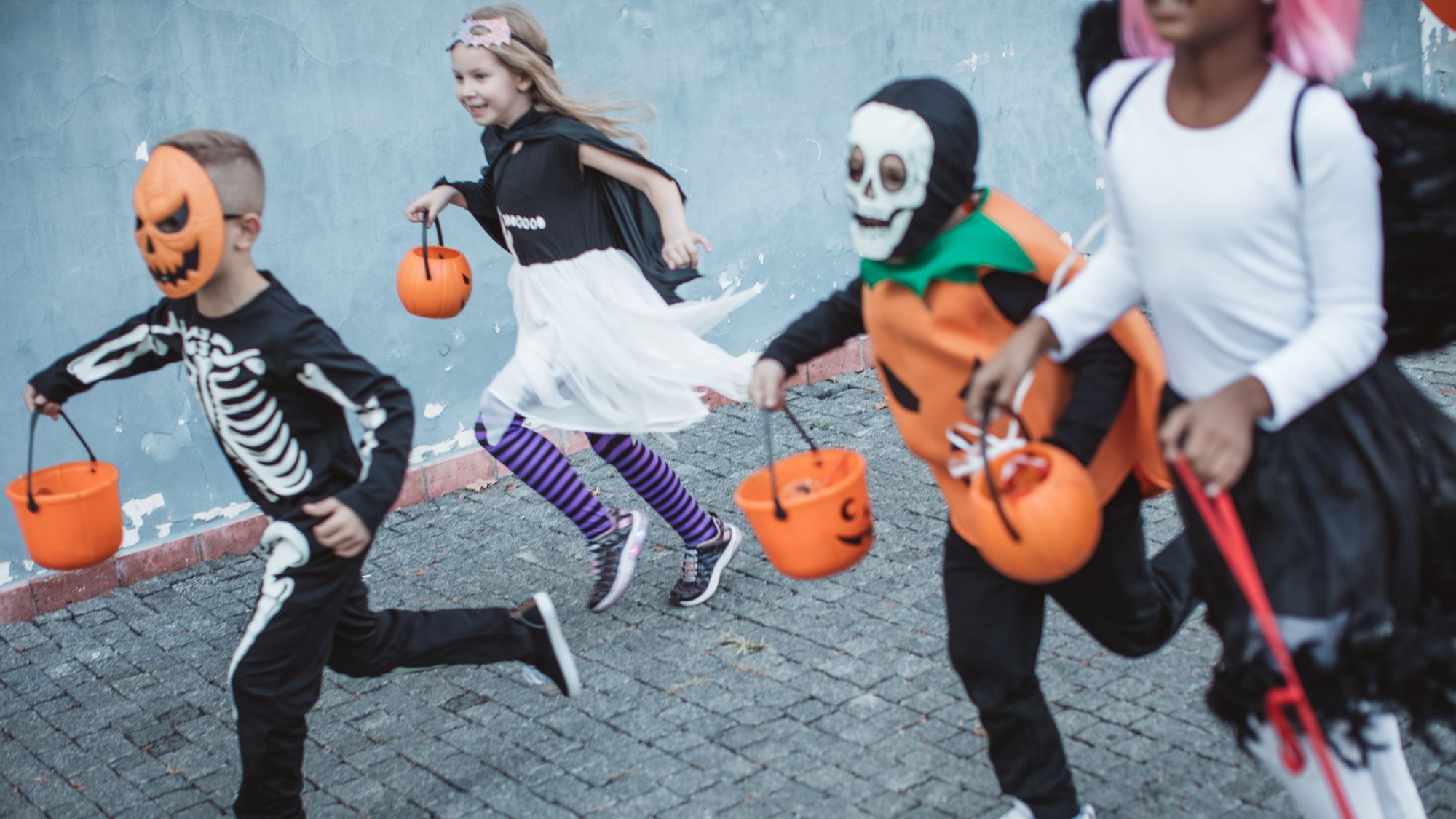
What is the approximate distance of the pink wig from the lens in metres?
2.37

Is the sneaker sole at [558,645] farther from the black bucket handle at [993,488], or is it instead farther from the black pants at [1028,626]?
the black bucket handle at [993,488]

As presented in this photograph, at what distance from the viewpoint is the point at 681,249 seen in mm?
4844

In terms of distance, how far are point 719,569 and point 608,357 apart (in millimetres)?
846

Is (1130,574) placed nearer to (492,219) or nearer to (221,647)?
(492,219)

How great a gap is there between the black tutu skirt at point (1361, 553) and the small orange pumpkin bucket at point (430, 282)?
132 inches

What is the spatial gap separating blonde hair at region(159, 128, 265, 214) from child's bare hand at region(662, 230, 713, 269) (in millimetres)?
1491

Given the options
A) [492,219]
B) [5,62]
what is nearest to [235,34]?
[5,62]

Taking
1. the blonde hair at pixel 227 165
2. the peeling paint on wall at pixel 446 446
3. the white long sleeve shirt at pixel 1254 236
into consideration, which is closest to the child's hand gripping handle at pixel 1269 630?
the white long sleeve shirt at pixel 1254 236

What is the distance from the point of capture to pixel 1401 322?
2545mm

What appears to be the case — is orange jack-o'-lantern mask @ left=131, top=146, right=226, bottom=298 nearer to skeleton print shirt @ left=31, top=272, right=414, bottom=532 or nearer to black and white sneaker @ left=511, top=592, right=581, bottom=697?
skeleton print shirt @ left=31, top=272, right=414, bottom=532

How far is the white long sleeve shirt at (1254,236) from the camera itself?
230 centimetres

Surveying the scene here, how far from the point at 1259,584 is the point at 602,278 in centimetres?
307

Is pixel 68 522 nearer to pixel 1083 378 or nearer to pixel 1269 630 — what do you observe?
pixel 1083 378

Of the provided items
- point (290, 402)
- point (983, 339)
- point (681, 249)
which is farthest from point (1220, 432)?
point (681, 249)
